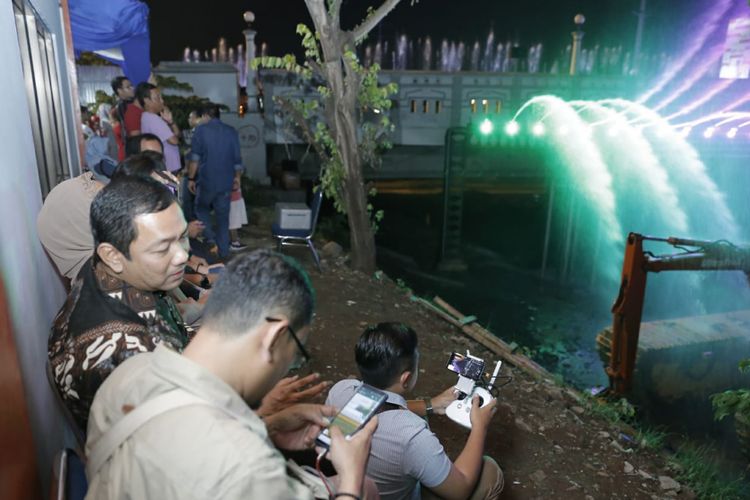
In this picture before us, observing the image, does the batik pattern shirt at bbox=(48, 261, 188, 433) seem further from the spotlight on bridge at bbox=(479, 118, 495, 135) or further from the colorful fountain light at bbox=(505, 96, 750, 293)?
the colorful fountain light at bbox=(505, 96, 750, 293)

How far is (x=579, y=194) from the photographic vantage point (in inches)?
749

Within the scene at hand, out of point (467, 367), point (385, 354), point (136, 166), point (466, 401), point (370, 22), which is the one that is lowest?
point (466, 401)

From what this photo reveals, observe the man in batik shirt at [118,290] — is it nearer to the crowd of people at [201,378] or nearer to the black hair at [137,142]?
the crowd of people at [201,378]

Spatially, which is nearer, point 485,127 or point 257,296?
point 257,296

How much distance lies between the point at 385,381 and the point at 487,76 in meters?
26.6

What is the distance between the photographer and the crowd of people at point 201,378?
1.29m

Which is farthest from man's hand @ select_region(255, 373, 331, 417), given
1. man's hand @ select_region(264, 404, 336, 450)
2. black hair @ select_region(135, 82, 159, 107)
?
black hair @ select_region(135, 82, 159, 107)

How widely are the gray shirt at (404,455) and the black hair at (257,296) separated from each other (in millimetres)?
1140

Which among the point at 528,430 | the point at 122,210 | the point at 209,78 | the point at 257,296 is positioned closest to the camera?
the point at 257,296

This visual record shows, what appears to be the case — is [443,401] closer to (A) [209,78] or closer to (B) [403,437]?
(B) [403,437]

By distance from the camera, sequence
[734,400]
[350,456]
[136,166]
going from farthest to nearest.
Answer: [734,400]
[136,166]
[350,456]

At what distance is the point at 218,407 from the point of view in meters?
1.34

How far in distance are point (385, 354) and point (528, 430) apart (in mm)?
3291

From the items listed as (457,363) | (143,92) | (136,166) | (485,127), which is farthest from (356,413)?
(485,127)
